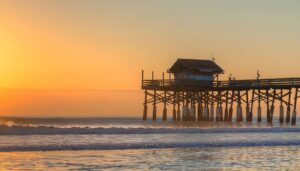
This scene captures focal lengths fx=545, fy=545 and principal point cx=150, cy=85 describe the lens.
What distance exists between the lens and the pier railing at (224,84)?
154 ft

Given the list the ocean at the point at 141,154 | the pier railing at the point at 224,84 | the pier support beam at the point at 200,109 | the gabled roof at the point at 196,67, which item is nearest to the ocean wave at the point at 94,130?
the ocean at the point at 141,154

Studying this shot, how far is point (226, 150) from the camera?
72.5 feet

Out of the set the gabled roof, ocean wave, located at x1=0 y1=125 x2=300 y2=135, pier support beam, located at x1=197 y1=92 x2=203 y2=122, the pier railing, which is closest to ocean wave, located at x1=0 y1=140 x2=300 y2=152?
ocean wave, located at x1=0 y1=125 x2=300 y2=135

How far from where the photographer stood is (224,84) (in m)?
52.8

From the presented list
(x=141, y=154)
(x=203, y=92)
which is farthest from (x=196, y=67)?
(x=141, y=154)

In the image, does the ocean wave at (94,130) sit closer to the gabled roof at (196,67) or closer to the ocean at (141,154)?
the ocean at (141,154)

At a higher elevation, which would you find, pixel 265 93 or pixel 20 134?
pixel 265 93

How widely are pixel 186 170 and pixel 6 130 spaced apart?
16.1 metres

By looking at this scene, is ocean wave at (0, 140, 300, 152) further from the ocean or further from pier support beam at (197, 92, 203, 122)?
pier support beam at (197, 92, 203, 122)

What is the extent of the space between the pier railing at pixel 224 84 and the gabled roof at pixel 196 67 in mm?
1197

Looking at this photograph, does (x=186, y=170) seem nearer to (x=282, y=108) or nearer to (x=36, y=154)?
(x=36, y=154)

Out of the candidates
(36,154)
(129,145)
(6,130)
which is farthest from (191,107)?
(36,154)

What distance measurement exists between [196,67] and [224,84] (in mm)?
3584

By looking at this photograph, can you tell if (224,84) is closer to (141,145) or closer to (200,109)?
(200,109)
